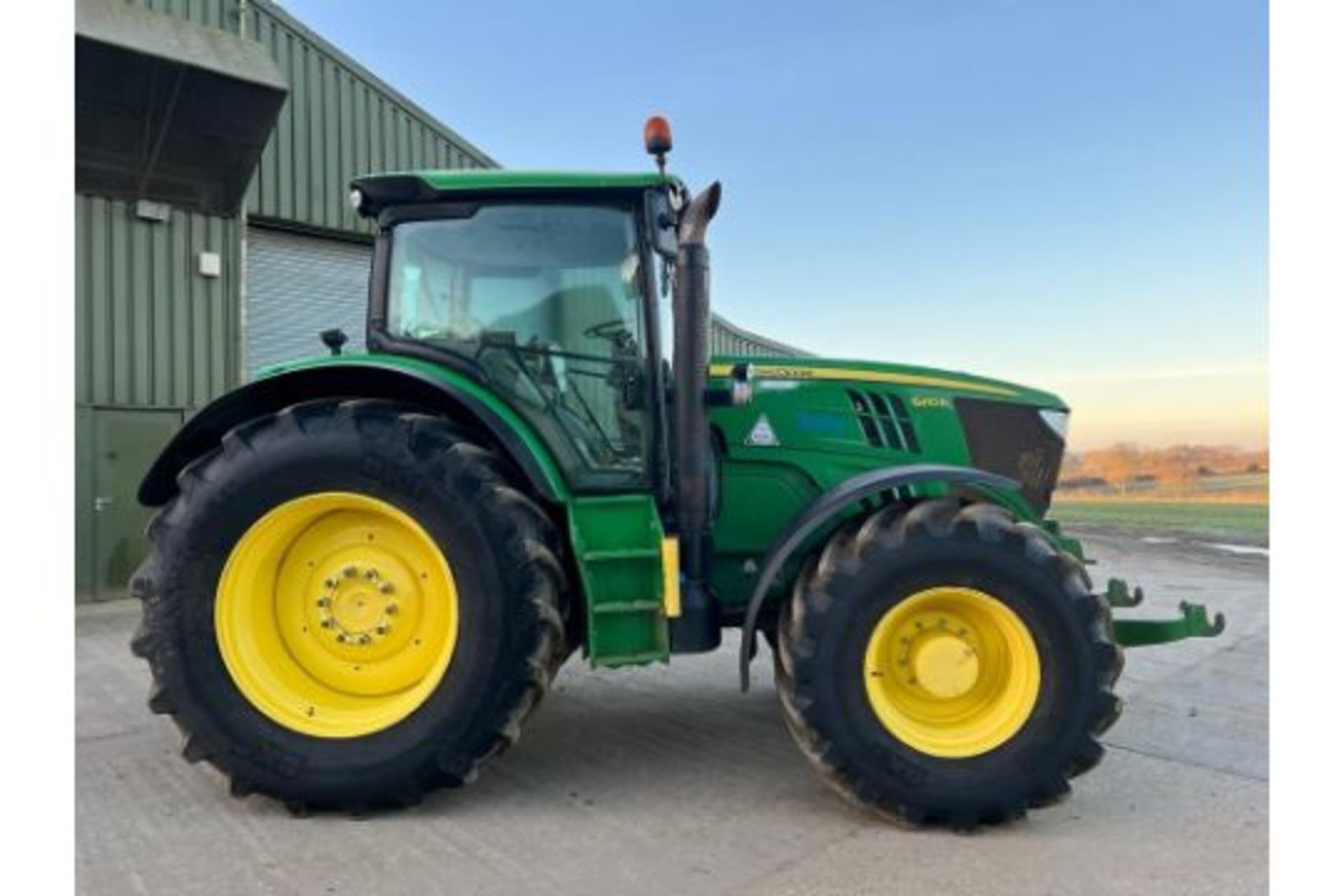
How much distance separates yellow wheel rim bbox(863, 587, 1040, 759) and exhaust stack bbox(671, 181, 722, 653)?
26.5 inches

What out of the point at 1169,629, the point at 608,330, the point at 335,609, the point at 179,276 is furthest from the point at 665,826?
the point at 179,276

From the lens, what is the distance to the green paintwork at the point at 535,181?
3375 mm

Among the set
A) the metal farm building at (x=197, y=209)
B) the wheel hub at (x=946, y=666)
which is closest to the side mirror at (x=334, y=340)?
the wheel hub at (x=946, y=666)

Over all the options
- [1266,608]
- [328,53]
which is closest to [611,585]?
[1266,608]

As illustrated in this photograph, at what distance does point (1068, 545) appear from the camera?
393 cm

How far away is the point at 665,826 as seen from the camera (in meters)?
2.99

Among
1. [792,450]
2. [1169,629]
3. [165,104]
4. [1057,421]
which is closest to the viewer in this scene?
[1169,629]

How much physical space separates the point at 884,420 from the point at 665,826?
1914 millimetres

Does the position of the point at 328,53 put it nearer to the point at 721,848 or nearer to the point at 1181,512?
the point at 721,848

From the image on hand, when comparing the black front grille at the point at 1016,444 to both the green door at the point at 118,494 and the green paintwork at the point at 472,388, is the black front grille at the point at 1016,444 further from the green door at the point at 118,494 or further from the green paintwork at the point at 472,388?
the green door at the point at 118,494

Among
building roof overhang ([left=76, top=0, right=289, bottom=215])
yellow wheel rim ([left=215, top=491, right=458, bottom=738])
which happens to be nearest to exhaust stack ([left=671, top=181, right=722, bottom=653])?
yellow wheel rim ([left=215, top=491, right=458, bottom=738])

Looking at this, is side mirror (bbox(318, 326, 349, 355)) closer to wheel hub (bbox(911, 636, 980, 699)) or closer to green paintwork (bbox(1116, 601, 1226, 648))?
wheel hub (bbox(911, 636, 980, 699))

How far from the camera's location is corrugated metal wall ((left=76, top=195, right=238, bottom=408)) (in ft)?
24.2

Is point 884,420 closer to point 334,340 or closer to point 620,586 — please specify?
point 620,586
